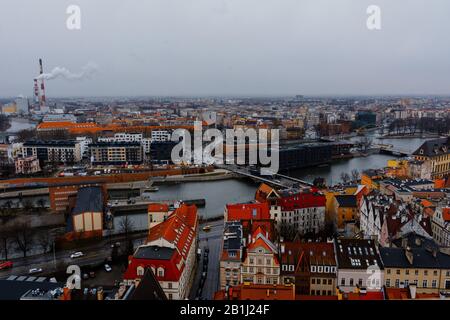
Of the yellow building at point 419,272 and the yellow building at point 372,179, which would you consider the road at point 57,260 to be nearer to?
the yellow building at point 419,272

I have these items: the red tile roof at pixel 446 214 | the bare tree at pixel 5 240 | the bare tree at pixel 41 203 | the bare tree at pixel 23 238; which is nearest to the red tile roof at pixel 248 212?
the red tile roof at pixel 446 214

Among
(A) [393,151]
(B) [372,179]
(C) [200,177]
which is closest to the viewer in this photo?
(B) [372,179]

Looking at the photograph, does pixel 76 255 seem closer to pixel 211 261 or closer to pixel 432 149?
pixel 211 261

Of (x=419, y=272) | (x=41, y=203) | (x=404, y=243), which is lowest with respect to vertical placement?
(x=41, y=203)

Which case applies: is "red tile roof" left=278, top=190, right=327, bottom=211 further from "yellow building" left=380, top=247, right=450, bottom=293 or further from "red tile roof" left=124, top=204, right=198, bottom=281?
"yellow building" left=380, top=247, right=450, bottom=293

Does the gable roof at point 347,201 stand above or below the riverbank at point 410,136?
above

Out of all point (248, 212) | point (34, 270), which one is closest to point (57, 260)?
point (34, 270)

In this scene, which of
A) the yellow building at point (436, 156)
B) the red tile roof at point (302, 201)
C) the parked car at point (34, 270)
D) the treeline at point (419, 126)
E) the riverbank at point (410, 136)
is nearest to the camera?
the parked car at point (34, 270)
